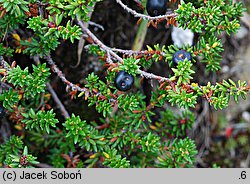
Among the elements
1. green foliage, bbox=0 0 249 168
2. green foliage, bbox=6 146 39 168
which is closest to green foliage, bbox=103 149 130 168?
green foliage, bbox=0 0 249 168

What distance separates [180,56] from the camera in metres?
2.25

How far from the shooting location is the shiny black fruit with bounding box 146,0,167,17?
7.58 feet

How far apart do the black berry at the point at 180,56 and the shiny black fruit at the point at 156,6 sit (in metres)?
0.28

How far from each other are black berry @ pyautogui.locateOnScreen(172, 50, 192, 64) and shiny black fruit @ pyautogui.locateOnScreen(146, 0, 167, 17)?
28cm

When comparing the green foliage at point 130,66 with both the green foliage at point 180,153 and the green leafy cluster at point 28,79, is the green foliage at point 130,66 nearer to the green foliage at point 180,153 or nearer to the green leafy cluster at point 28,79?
the green leafy cluster at point 28,79

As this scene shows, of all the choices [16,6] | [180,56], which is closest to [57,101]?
[16,6]

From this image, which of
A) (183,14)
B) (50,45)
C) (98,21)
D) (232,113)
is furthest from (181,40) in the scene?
(232,113)

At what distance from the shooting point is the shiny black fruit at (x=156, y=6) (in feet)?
7.58

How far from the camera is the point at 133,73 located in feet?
7.25

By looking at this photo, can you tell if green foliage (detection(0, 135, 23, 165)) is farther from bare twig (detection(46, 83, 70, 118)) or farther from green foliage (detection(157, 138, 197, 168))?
green foliage (detection(157, 138, 197, 168))

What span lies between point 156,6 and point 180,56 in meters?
0.33
